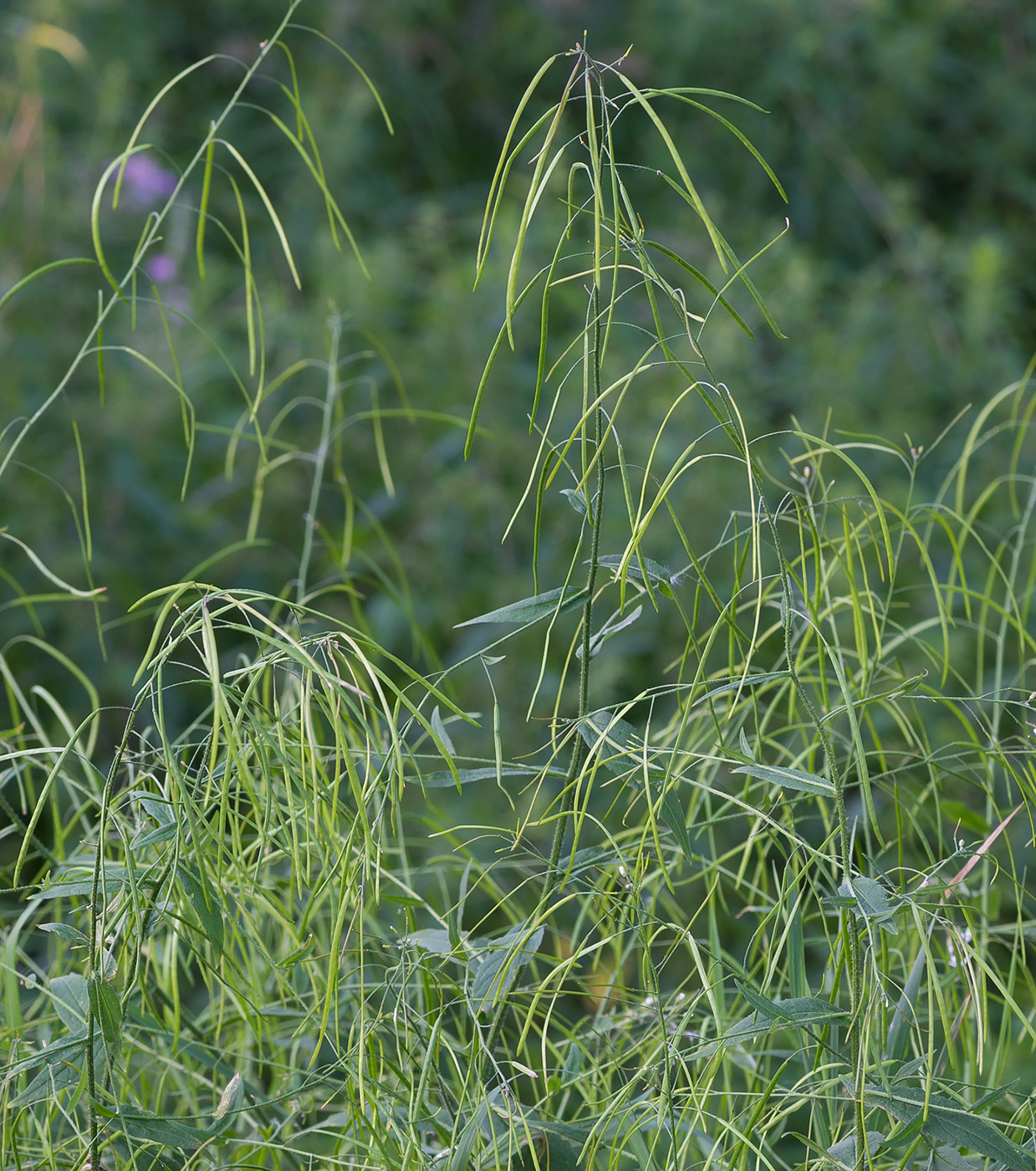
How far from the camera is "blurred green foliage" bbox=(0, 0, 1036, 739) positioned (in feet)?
3.70

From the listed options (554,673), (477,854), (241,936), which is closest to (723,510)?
(554,673)

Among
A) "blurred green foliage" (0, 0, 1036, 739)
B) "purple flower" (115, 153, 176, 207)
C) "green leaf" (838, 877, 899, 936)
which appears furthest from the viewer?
"purple flower" (115, 153, 176, 207)

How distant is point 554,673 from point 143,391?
0.48m

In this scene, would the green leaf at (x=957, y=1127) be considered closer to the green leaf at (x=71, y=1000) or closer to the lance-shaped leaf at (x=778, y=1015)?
the lance-shaped leaf at (x=778, y=1015)

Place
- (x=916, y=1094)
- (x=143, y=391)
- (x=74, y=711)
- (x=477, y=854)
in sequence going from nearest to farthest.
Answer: (x=916, y=1094)
(x=477, y=854)
(x=74, y=711)
(x=143, y=391)

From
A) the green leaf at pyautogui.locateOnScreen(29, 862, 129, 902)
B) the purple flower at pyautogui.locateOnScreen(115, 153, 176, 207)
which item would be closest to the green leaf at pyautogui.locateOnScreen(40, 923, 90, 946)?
the green leaf at pyautogui.locateOnScreen(29, 862, 129, 902)

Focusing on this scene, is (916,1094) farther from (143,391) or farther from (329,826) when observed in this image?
(143,391)

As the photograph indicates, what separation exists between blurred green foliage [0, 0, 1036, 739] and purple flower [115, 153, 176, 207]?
0.01 m

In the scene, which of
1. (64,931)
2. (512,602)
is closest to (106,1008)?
(64,931)

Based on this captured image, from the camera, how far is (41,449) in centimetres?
114

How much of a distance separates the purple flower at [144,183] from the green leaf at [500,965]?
3.51 feet

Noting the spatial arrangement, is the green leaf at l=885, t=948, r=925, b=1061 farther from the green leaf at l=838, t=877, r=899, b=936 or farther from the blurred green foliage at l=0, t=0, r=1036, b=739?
the blurred green foliage at l=0, t=0, r=1036, b=739

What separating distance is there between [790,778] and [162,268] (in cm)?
107

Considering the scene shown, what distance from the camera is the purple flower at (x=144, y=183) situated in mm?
1232
